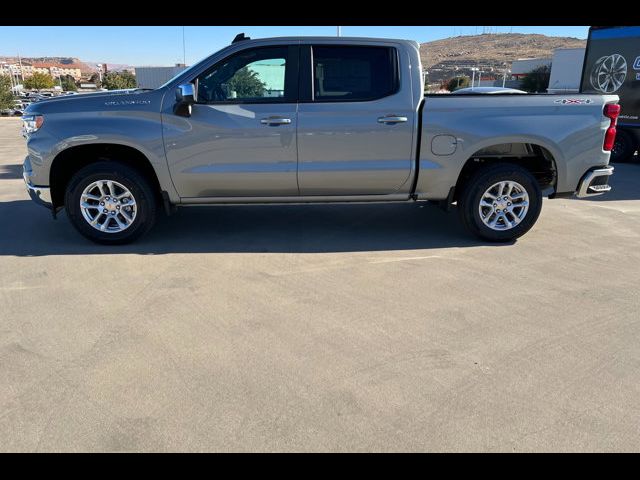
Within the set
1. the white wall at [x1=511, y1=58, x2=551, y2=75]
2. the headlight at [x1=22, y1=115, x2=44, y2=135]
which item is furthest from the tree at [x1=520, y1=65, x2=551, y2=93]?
the headlight at [x1=22, y1=115, x2=44, y2=135]

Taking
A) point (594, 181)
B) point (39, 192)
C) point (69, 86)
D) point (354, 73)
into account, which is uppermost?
point (354, 73)

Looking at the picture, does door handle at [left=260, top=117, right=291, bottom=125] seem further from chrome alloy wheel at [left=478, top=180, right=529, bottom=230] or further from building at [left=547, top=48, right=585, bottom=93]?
building at [left=547, top=48, right=585, bottom=93]

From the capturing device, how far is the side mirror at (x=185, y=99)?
184 inches

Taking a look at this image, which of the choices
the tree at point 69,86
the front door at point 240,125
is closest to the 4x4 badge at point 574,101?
the front door at point 240,125

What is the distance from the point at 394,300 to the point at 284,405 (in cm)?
156

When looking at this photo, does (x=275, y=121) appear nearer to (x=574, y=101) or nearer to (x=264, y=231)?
(x=264, y=231)

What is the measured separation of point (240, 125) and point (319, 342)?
2.55 metres

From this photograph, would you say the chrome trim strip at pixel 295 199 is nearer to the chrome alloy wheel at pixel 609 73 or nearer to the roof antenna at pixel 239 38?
the roof antenna at pixel 239 38

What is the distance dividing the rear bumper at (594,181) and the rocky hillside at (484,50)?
7670 centimetres

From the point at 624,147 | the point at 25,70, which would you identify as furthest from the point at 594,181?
the point at 25,70

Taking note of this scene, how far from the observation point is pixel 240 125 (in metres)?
4.93
